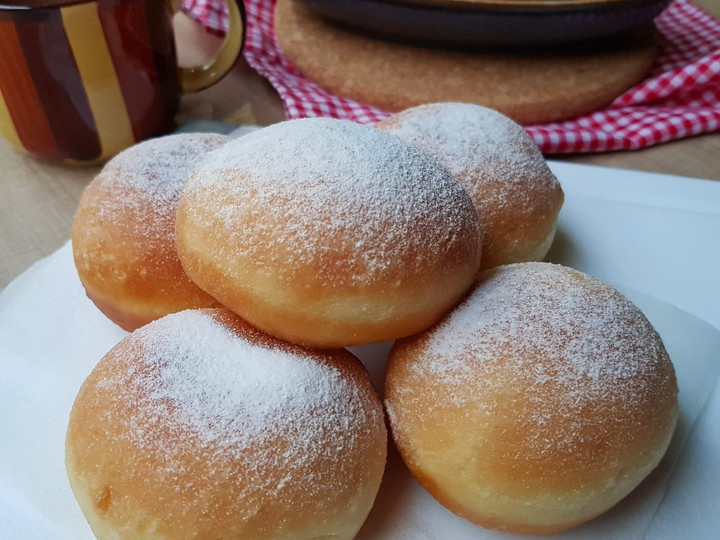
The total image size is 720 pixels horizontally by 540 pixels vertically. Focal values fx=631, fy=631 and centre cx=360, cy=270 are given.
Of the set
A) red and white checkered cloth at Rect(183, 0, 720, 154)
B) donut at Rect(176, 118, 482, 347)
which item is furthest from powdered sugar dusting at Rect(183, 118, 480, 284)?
red and white checkered cloth at Rect(183, 0, 720, 154)

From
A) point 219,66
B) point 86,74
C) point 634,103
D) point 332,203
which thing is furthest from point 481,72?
point 332,203

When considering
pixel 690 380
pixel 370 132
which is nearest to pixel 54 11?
pixel 370 132

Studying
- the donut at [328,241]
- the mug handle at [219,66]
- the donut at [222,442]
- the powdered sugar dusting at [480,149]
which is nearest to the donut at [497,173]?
the powdered sugar dusting at [480,149]

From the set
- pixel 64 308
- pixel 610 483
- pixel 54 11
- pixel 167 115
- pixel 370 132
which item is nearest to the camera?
pixel 610 483

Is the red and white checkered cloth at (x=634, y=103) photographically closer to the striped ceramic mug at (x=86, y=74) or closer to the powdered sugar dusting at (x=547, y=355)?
the striped ceramic mug at (x=86, y=74)

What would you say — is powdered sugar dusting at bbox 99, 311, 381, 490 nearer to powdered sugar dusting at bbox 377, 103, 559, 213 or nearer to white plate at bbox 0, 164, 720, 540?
white plate at bbox 0, 164, 720, 540

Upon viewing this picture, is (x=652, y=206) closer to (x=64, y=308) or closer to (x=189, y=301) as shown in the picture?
(x=189, y=301)

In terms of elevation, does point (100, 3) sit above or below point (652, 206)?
above
